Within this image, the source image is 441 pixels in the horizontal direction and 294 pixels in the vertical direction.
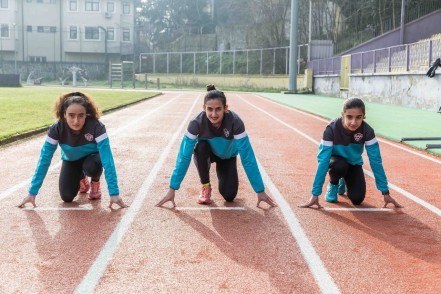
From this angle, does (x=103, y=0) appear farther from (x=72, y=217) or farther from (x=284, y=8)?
(x=72, y=217)

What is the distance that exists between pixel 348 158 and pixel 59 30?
231 feet

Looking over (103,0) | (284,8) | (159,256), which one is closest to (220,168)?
(159,256)

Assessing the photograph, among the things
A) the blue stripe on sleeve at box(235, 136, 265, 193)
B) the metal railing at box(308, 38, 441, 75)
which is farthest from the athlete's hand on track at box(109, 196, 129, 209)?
the metal railing at box(308, 38, 441, 75)

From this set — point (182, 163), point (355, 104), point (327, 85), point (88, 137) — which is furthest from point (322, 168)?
point (327, 85)

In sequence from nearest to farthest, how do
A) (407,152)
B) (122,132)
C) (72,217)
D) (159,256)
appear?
1. (159,256)
2. (72,217)
3. (407,152)
4. (122,132)

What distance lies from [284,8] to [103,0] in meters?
→ 25.2

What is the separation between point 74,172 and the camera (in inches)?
250

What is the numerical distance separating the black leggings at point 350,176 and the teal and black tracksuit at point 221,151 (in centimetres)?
88

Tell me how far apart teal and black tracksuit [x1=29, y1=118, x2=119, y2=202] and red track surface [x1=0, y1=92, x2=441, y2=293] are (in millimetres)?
278

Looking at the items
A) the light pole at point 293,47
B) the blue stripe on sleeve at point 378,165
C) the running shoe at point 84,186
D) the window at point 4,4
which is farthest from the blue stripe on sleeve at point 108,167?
the window at point 4,4

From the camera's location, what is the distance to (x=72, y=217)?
5.75 meters

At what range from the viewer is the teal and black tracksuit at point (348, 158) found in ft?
20.1

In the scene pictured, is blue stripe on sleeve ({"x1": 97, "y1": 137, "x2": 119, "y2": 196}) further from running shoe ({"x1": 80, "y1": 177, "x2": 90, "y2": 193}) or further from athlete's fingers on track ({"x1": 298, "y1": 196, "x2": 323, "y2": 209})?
athlete's fingers on track ({"x1": 298, "y1": 196, "x2": 323, "y2": 209})

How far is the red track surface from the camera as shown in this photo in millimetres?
3943
